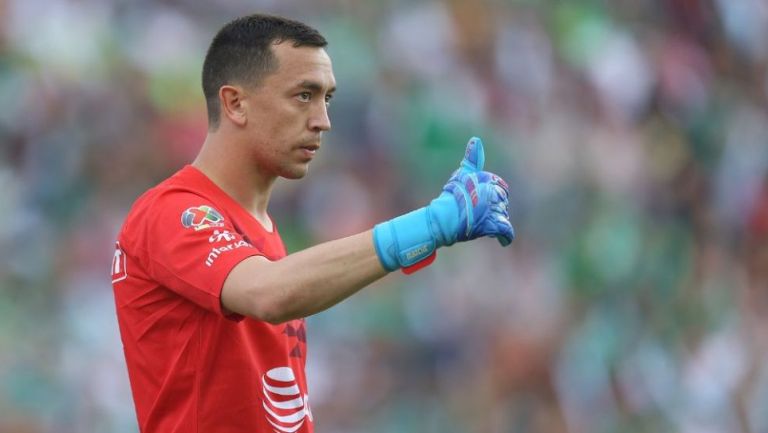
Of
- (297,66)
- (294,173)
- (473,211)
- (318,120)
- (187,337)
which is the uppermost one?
(297,66)

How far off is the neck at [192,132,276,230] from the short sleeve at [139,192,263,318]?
0.89ft

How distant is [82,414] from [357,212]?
1.47m

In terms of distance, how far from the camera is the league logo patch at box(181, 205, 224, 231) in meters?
2.67

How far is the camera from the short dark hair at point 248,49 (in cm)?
309

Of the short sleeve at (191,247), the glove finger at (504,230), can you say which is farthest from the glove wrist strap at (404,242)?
the short sleeve at (191,247)

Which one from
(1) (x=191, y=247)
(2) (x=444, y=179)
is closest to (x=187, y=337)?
(1) (x=191, y=247)

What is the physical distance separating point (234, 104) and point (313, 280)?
0.82 meters

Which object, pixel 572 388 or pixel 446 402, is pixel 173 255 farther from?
pixel 572 388

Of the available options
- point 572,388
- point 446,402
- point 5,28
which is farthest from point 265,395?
point 572,388

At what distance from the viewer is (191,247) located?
262cm

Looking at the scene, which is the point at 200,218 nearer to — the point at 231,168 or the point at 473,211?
the point at 231,168

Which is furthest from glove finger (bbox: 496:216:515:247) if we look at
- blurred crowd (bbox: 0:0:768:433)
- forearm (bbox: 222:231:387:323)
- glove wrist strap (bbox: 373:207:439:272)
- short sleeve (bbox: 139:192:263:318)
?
blurred crowd (bbox: 0:0:768:433)

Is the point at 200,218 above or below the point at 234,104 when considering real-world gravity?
below

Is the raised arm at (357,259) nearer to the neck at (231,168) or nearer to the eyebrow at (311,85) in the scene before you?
the neck at (231,168)
